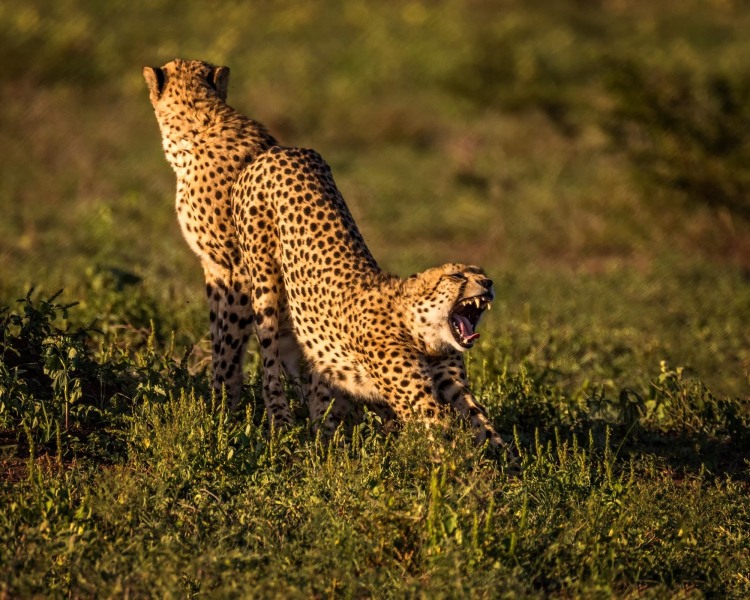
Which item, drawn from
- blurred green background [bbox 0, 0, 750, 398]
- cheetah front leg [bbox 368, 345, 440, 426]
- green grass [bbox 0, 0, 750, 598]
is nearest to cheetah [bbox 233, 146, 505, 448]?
cheetah front leg [bbox 368, 345, 440, 426]

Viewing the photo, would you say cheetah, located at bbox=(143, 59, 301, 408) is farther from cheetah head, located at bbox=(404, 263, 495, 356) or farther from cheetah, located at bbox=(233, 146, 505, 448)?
cheetah head, located at bbox=(404, 263, 495, 356)

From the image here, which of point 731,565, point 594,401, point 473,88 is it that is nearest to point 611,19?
point 473,88

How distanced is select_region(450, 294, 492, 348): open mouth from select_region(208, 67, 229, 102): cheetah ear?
1906 mm

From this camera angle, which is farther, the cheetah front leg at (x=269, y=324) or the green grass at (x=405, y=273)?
the cheetah front leg at (x=269, y=324)

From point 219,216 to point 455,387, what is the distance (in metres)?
1.34

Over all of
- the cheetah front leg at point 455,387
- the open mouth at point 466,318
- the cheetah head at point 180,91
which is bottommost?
the cheetah front leg at point 455,387

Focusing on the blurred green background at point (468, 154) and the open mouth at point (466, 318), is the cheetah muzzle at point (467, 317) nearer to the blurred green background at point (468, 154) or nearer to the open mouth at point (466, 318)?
the open mouth at point (466, 318)

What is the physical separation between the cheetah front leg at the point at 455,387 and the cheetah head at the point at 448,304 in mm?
115

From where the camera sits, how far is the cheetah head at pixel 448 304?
5.02 meters

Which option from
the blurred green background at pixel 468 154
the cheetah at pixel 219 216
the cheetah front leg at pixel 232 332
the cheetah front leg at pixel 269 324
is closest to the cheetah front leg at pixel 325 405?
the cheetah front leg at pixel 269 324

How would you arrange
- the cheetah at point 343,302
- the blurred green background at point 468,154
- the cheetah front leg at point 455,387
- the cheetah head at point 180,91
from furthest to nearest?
the blurred green background at point 468,154
the cheetah head at point 180,91
the cheetah front leg at point 455,387
the cheetah at point 343,302

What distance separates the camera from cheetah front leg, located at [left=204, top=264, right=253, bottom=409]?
5.96 m

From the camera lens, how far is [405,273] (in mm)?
9953

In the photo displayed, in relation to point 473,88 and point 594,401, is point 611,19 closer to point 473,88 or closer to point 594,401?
point 473,88
